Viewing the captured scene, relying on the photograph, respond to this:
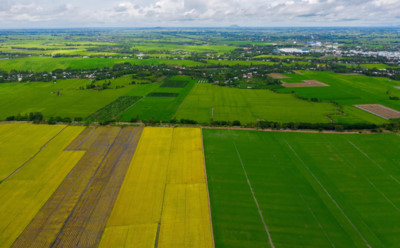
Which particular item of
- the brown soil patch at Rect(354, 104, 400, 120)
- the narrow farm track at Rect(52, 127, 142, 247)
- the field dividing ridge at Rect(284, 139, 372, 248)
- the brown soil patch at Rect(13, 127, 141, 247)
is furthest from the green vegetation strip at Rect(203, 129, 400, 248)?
the brown soil patch at Rect(13, 127, 141, 247)

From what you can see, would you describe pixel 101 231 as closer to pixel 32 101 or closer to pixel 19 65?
pixel 32 101

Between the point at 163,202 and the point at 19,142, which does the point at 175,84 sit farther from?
the point at 163,202

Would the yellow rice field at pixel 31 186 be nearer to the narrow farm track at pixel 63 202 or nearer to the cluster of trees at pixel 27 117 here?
the narrow farm track at pixel 63 202

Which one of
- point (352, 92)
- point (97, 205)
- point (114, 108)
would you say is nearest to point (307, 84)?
point (352, 92)

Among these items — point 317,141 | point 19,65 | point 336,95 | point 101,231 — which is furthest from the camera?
point 19,65

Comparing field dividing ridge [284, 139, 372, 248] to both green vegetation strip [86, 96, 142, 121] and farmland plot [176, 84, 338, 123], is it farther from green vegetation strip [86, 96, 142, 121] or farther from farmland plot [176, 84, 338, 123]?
green vegetation strip [86, 96, 142, 121]

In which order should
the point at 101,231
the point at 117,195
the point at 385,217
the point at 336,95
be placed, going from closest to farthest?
1. the point at 101,231
2. the point at 385,217
3. the point at 117,195
4. the point at 336,95

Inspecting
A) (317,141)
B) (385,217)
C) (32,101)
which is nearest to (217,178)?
(385,217)
